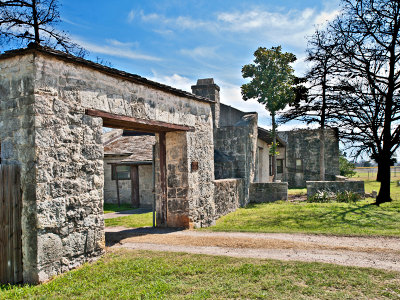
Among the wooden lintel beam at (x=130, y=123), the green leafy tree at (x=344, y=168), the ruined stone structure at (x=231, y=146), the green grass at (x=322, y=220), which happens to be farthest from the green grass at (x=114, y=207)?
the green leafy tree at (x=344, y=168)

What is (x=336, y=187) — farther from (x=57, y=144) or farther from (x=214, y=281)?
(x=57, y=144)

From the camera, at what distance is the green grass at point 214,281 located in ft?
14.7

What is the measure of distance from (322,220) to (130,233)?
18.2 feet

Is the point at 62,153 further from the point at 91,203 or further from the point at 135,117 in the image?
the point at 135,117

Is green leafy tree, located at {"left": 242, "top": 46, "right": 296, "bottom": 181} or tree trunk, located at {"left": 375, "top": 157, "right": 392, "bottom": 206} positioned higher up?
green leafy tree, located at {"left": 242, "top": 46, "right": 296, "bottom": 181}

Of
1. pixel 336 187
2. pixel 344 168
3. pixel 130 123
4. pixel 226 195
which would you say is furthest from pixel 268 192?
pixel 344 168

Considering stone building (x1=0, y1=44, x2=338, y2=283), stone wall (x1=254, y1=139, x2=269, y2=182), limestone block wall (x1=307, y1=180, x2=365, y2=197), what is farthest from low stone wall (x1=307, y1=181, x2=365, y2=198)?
stone building (x1=0, y1=44, x2=338, y2=283)

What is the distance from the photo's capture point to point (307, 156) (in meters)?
25.8

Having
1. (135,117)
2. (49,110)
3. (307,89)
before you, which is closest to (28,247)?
(49,110)

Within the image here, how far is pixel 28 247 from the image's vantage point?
5.00 metres

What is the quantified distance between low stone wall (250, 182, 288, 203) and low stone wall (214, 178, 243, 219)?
1650mm

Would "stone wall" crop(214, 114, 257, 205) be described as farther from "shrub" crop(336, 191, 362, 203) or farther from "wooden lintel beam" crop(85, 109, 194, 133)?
"wooden lintel beam" crop(85, 109, 194, 133)

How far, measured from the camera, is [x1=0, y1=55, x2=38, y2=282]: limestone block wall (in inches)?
197

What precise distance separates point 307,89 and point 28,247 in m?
15.6
